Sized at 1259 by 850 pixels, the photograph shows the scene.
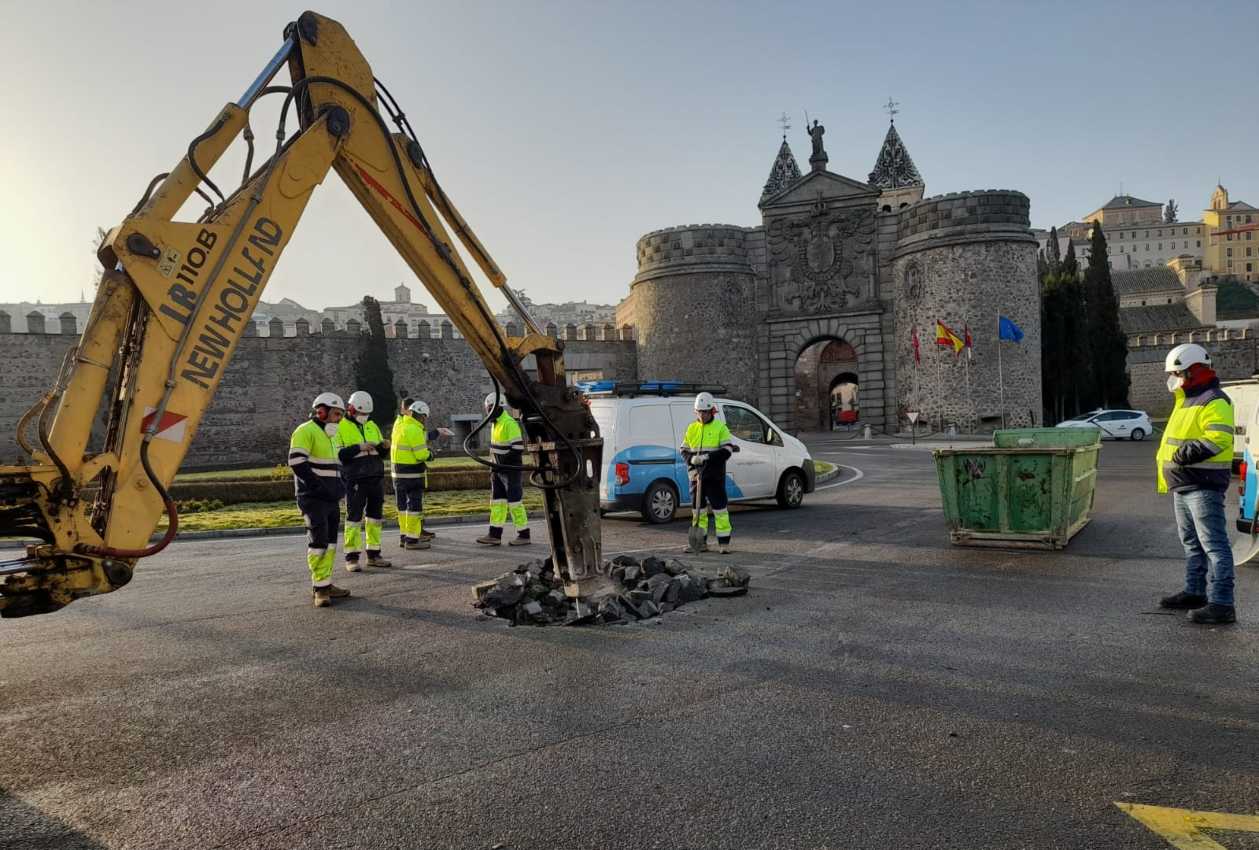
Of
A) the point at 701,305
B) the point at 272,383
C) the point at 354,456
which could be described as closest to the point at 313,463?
the point at 354,456

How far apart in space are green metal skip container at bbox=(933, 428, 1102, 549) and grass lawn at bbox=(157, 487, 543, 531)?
7.60 meters

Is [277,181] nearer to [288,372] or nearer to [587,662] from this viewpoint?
[587,662]

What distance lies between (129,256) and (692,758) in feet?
13.1

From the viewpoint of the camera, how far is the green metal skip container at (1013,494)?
938 centimetres

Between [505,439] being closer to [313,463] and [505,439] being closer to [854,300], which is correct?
[313,463]

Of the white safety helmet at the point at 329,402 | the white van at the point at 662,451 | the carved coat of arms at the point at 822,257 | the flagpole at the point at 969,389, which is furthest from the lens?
the carved coat of arms at the point at 822,257

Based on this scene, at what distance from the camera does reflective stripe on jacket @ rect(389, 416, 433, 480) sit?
10.7 m

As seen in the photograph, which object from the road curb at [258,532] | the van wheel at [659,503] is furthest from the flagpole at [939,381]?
the road curb at [258,532]

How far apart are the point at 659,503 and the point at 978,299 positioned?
1094 inches

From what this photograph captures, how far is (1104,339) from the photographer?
4153 cm

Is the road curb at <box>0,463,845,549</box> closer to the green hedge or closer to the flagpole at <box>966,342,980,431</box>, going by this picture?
the green hedge

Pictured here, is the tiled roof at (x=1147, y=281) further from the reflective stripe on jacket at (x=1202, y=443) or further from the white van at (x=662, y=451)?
the reflective stripe on jacket at (x=1202, y=443)

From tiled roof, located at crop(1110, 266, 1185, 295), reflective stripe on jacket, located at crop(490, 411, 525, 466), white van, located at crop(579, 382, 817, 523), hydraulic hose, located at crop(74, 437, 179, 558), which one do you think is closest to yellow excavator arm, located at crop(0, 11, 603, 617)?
hydraulic hose, located at crop(74, 437, 179, 558)

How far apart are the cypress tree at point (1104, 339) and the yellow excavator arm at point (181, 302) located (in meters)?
42.2
